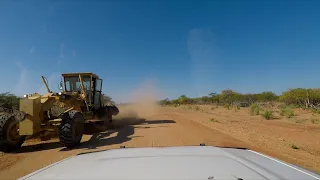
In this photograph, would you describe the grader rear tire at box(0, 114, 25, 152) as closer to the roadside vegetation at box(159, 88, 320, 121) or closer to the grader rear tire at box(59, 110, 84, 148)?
the grader rear tire at box(59, 110, 84, 148)

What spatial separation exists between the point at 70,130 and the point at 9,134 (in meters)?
2.47

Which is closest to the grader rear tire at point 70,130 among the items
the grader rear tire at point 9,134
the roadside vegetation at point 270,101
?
the grader rear tire at point 9,134

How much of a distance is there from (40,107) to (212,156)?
929 cm

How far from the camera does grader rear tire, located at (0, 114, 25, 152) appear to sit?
355 inches

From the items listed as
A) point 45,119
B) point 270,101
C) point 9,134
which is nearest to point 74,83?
point 45,119

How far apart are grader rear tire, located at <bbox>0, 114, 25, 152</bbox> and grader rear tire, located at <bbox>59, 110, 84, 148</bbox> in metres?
1.94

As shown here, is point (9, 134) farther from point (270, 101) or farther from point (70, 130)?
point (270, 101)

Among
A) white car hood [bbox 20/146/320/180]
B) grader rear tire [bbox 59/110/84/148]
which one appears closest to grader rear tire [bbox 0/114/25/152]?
grader rear tire [bbox 59/110/84/148]

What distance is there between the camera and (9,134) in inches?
368

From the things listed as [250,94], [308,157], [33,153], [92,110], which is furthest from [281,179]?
[250,94]

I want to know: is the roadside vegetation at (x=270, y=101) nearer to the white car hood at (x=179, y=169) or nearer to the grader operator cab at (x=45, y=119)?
the grader operator cab at (x=45, y=119)

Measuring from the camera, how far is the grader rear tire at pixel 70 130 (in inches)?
355

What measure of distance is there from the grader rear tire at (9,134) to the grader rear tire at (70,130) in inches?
76.5

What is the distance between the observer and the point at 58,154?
8.28 meters
